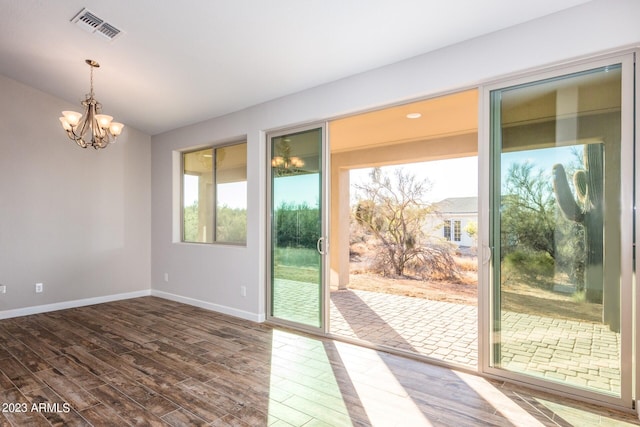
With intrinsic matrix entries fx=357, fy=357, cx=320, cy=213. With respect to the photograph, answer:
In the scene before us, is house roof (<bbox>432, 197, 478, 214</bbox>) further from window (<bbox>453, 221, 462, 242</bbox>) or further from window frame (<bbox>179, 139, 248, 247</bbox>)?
window frame (<bbox>179, 139, 248, 247</bbox>)

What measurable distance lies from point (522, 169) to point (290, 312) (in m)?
2.84

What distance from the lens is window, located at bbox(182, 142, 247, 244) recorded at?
4.97 metres

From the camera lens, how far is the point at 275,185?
14.4 ft

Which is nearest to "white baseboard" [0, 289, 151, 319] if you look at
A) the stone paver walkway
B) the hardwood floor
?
the hardwood floor

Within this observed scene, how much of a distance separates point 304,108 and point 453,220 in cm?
504

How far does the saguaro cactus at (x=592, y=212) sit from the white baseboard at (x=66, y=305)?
595cm

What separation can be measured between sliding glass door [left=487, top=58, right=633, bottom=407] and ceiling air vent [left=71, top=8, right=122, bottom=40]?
3.38 metres

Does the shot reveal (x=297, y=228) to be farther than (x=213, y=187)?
No

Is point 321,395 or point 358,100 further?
point 358,100

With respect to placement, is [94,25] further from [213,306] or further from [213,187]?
[213,306]

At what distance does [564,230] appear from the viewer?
8.39 feet

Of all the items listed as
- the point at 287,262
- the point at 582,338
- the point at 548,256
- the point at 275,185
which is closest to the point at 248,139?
the point at 275,185

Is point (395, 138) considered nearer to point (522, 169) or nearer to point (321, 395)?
point (522, 169)

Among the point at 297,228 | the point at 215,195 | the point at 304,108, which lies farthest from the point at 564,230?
the point at 215,195
